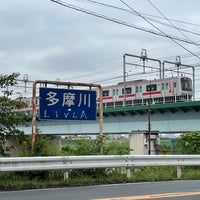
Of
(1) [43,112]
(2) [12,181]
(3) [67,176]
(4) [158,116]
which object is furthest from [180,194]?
(4) [158,116]

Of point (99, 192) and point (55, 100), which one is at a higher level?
point (55, 100)

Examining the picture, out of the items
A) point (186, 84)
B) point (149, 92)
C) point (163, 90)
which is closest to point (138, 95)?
point (149, 92)

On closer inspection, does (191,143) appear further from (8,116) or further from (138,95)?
(138,95)

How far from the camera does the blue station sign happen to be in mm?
14055

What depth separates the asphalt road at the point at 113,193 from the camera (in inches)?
352

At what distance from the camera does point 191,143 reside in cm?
1873

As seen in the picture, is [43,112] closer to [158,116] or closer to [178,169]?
[178,169]

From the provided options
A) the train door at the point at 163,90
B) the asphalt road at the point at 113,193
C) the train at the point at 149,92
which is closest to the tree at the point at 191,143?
the asphalt road at the point at 113,193

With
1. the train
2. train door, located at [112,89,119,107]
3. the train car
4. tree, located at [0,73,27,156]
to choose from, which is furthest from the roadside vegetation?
train door, located at [112,89,119,107]

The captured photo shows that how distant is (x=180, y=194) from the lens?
9.52 metres

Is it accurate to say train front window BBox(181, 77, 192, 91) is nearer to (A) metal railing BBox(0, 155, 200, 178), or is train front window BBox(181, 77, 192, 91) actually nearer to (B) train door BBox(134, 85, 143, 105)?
(B) train door BBox(134, 85, 143, 105)

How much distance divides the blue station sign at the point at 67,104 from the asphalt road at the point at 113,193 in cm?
400

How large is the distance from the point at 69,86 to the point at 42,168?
4659mm

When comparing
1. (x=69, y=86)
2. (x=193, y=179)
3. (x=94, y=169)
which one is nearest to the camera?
(x=94, y=169)
